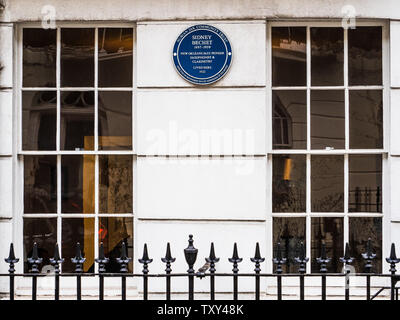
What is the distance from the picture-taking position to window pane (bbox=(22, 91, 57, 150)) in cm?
624

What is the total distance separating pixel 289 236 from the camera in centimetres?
614

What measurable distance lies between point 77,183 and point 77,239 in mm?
573

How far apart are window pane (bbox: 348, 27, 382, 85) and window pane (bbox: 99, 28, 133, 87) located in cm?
226

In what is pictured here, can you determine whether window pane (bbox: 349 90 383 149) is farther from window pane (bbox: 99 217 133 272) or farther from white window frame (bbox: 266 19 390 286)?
window pane (bbox: 99 217 133 272)

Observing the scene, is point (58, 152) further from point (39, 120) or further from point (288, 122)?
point (288, 122)

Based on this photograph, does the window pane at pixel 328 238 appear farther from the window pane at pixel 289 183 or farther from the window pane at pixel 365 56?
the window pane at pixel 365 56

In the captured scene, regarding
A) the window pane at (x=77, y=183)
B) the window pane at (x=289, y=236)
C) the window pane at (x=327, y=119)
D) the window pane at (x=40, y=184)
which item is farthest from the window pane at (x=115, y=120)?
the window pane at (x=327, y=119)

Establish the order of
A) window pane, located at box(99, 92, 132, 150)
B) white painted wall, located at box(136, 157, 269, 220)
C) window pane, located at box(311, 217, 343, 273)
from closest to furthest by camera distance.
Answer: white painted wall, located at box(136, 157, 269, 220) < window pane, located at box(311, 217, 343, 273) < window pane, located at box(99, 92, 132, 150)

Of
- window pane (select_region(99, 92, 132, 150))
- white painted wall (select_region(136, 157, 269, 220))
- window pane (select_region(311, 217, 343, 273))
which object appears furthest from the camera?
window pane (select_region(99, 92, 132, 150))

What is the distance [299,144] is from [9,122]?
9.59 ft

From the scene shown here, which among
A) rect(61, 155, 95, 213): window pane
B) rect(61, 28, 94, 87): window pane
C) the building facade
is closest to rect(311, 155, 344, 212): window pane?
the building facade

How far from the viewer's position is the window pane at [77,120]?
6.23 m

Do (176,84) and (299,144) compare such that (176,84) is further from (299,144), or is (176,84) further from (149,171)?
(299,144)
